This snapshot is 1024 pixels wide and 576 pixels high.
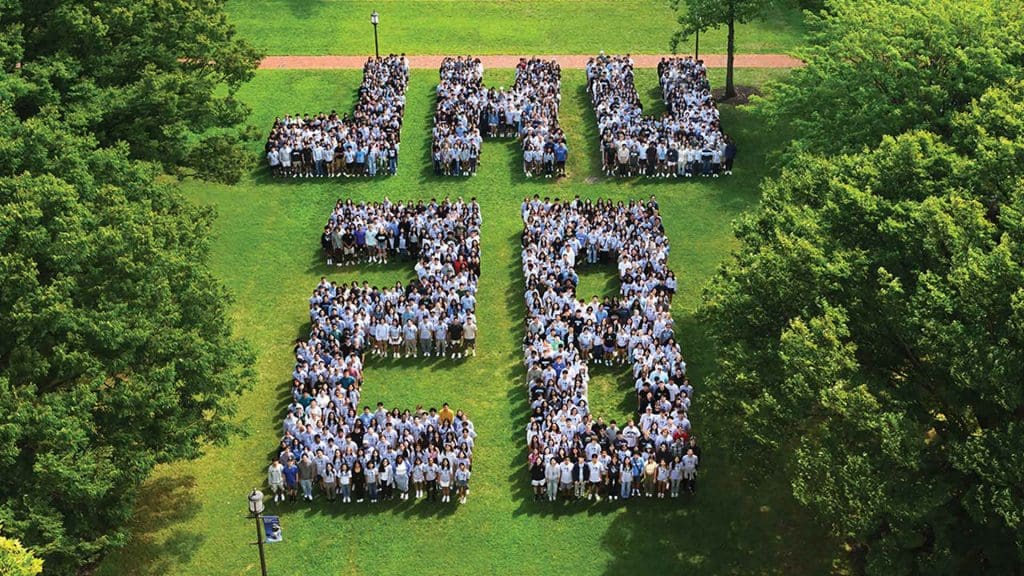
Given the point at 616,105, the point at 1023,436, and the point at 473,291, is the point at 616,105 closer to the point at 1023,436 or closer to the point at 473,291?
the point at 473,291

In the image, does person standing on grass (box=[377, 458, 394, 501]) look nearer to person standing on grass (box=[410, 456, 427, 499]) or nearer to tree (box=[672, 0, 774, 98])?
person standing on grass (box=[410, 456, 427, 499])

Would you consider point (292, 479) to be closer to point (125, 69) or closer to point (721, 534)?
point (721, 534)

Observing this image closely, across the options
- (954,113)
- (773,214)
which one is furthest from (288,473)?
(954,113)

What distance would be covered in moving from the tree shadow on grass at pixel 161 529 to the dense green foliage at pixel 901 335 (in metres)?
12.5

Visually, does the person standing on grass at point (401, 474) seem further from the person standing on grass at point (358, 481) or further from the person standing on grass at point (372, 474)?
the person standing on grass at point (358, 481)

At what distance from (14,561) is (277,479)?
9.32 m

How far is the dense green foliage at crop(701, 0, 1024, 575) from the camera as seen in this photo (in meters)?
20.0

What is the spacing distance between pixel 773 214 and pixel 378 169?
18.5m

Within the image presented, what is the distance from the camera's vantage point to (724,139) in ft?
134

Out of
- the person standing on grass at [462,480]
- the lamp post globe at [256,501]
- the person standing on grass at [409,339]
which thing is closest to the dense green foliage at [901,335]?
the person standing on grass at [462,480]

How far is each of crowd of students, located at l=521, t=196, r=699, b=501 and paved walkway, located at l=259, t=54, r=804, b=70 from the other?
539 inches

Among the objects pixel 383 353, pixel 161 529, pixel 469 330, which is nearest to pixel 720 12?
pixel 469 330

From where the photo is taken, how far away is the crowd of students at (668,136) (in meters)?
40.7

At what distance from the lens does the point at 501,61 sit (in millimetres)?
50688
